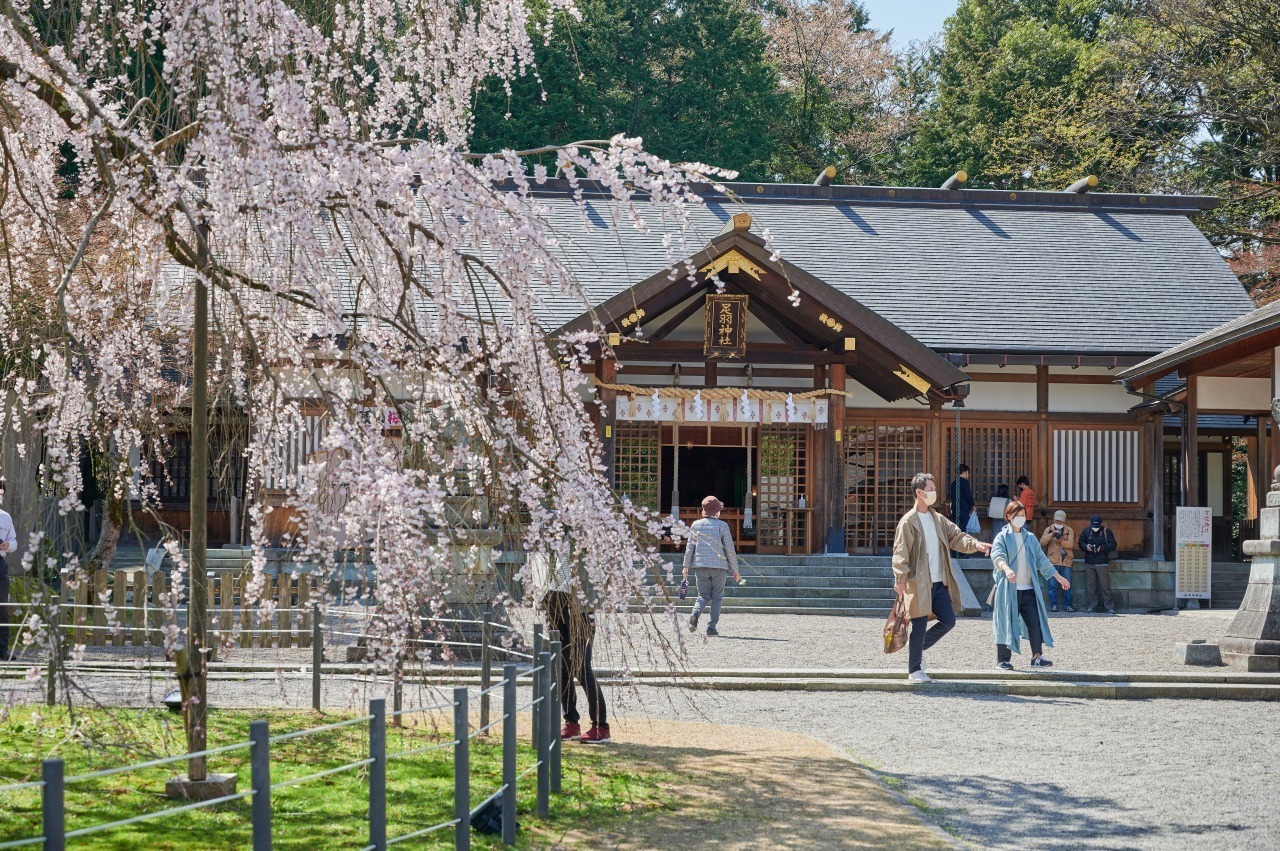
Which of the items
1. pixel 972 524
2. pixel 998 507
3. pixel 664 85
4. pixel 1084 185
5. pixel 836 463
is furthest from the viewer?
pixel 664 85

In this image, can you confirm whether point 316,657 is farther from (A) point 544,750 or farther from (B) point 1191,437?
(B) point 1191,437

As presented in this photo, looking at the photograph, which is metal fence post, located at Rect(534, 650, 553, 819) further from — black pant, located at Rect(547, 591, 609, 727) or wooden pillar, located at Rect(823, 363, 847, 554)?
wooden pillar, located at Rect(823, 363, 847, 554)

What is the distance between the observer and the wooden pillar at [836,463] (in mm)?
18234

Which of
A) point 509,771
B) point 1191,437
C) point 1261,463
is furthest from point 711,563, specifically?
point 1261,463

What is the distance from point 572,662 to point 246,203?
3.00 metres

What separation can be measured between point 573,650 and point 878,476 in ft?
44.0

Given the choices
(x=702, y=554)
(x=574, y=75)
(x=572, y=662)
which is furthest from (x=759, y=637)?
(x=574, y=75)

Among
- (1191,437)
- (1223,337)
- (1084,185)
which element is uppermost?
(1084,185)

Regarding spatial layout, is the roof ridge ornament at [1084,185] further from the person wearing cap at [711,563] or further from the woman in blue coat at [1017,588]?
the woman in blue coat at [1017,588]

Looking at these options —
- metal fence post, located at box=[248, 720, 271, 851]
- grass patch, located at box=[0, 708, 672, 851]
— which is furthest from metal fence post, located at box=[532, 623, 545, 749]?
metal fence post, located at box=[248, 720, 271, 851]

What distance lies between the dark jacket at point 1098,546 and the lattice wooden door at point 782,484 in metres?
3.95

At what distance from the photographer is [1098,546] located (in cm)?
1689

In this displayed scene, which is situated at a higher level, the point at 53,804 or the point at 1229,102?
the point at 1229,102

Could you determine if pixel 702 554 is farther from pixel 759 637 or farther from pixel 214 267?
pixel 214 267
